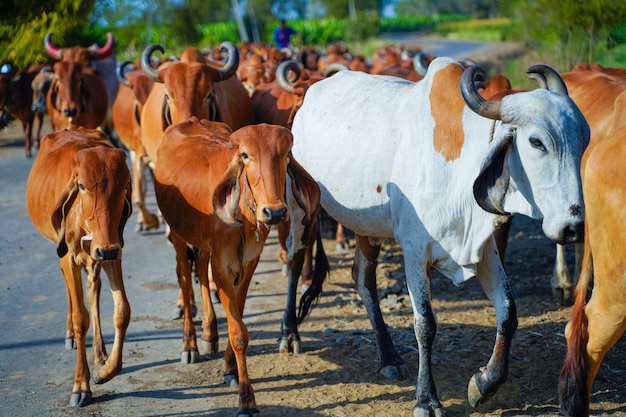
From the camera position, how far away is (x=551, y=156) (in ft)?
14.7

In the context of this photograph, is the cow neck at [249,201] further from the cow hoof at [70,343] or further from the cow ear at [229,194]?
the cow hoof at [70,343]

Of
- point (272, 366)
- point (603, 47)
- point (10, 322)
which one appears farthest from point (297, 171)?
point (603, 47)

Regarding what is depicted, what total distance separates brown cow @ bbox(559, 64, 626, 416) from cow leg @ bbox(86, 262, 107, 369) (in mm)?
3219

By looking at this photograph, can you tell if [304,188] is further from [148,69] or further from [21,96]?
[21,96]

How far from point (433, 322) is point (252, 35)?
4798 centimetres

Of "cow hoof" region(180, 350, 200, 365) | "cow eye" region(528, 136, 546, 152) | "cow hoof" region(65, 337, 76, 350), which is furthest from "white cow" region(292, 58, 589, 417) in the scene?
"cow hoof" region(65, 337, 76, 350)

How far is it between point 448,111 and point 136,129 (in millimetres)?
6405

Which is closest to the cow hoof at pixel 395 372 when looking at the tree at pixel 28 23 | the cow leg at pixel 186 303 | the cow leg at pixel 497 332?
the cow leg at pixel 497 332

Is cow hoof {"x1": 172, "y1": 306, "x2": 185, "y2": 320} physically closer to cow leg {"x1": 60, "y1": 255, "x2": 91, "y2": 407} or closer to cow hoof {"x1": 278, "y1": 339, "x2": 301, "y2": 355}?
cow hoof {"x1": 278, "y1": 339, "x2": 301, "y2": 355}

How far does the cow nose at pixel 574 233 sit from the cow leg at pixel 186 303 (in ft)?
10.3

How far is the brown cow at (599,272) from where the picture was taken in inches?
166

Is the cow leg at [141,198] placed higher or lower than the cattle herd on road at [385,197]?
lower

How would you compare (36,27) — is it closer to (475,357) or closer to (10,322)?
(10,322)

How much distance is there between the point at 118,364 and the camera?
5.54 metres
